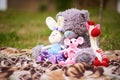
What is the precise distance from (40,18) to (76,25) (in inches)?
241

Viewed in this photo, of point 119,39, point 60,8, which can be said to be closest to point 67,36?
point 119,39

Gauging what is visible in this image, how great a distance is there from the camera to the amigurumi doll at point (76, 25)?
321cm

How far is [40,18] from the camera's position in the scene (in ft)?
30.5

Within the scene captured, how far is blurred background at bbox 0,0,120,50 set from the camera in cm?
497

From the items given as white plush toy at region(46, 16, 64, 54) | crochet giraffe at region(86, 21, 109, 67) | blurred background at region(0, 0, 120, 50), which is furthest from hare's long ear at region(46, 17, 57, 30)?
blurred background at region(0, 0, 120, 50)

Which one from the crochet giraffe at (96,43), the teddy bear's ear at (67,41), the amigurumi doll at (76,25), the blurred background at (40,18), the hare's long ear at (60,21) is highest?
the blurred background at (40,18)

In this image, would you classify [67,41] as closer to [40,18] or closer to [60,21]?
[60,21]

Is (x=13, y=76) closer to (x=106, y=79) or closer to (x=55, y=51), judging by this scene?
(x=55, y=51)

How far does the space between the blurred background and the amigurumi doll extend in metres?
0.96

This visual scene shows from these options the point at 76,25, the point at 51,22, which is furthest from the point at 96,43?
the point at 51,22

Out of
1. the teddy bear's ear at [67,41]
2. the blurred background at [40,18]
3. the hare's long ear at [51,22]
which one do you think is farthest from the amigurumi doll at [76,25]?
the blurred background at [40,18]

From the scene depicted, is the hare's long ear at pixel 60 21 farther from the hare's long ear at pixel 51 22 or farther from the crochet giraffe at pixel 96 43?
the crochet giraffe at pixel 96 43

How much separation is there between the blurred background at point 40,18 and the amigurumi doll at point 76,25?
3.16ft

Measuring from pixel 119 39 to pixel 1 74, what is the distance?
218 centimetres
